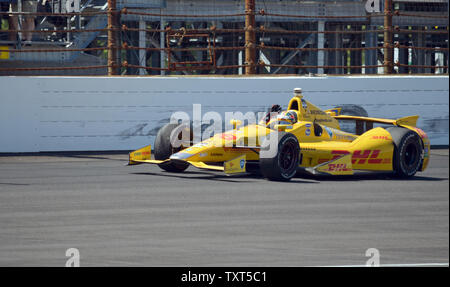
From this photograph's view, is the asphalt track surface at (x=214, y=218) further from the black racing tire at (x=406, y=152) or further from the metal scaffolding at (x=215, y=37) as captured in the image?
the metal scaffolding at (x=215, y=37)

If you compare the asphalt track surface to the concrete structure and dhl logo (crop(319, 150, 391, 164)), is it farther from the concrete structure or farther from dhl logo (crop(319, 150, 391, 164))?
the concrete structure

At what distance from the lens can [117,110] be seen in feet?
49.0

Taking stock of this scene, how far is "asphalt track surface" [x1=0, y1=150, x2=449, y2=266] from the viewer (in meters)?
6.52

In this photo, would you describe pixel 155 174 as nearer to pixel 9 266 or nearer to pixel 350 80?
pixel 350 80

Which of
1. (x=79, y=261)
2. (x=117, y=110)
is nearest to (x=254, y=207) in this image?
(x=79, y=261)

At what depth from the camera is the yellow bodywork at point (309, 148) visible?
11.6 m

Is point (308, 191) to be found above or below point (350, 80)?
below

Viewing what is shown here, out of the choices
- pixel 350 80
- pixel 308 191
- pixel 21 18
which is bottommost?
pixel 308 191

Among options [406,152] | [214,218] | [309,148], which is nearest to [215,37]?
[406,152]

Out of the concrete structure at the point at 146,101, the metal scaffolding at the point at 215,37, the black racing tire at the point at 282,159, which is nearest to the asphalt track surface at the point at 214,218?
the black racing tire at the point at 282,159

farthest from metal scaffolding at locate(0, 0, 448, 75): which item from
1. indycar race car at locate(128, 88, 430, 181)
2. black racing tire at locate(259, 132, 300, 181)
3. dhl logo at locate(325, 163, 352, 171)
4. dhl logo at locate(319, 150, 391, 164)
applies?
black racing tire at locate(259, 132, 300, 181)

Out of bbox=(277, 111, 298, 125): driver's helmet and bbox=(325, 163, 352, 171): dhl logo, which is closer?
bbox=(325, 163, 352, 171): dhl logo

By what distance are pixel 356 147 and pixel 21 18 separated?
14216 mm

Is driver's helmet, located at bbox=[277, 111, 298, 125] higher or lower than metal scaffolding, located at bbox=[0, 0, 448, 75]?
lower
